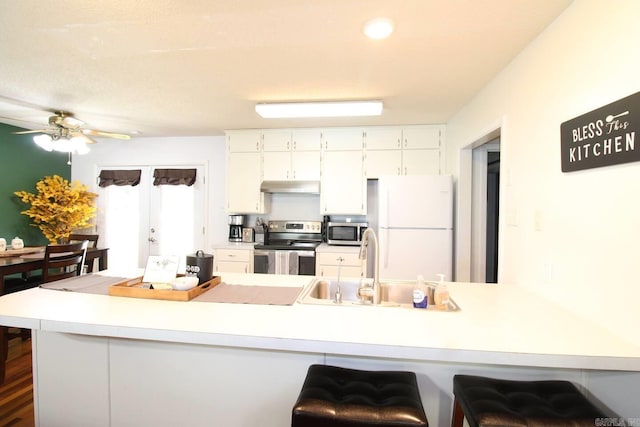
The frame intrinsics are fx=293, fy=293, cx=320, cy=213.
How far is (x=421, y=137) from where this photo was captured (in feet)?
11.9

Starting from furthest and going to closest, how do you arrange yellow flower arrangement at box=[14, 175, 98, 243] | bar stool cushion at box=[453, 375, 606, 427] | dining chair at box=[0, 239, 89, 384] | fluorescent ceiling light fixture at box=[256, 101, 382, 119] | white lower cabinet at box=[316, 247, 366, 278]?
1. yellow flower arrangement at box=[14, 175, 98, 243]
2. white lower cabinet at box=[316, 247, 366, 278]
3. fluorescent ceiling light fixture at box=[256, 101, 382, 119]
4. dining chair at box=[0, 239, 89, 384]
5. bar stool cushion at box=[453, 375, 606, 427]

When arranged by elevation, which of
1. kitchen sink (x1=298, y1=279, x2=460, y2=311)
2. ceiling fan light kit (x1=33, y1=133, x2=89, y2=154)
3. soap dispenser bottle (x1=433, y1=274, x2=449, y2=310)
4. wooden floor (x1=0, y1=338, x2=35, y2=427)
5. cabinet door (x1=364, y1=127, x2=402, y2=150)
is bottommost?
wooden floor (x1=0, y1=338, x2=35, y2=427)

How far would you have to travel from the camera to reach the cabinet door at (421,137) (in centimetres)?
361

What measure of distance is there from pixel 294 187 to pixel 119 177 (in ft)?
9.32

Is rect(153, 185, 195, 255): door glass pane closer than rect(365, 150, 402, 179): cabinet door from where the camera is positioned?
No

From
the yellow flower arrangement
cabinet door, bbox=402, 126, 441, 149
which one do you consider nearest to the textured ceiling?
cabinet door, bbox=402, 126, 441, 149

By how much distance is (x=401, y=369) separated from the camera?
50.7 inches

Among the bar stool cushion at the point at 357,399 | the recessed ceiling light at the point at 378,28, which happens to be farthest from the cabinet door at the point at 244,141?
the bar stool cushion at the point at 357,399

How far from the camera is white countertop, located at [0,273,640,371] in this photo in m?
1.03

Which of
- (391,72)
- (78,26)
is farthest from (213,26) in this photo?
(391,72)

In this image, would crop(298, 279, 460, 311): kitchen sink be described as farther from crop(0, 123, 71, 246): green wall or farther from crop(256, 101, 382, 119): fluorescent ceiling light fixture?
crop(0, 123, 71, 246): green wall

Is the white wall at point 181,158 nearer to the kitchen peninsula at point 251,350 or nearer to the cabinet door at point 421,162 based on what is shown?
the cabinet door at point 421,162

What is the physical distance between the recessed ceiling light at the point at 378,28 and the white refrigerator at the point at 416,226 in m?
1.62

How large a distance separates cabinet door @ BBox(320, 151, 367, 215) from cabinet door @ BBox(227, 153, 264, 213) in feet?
2.88
